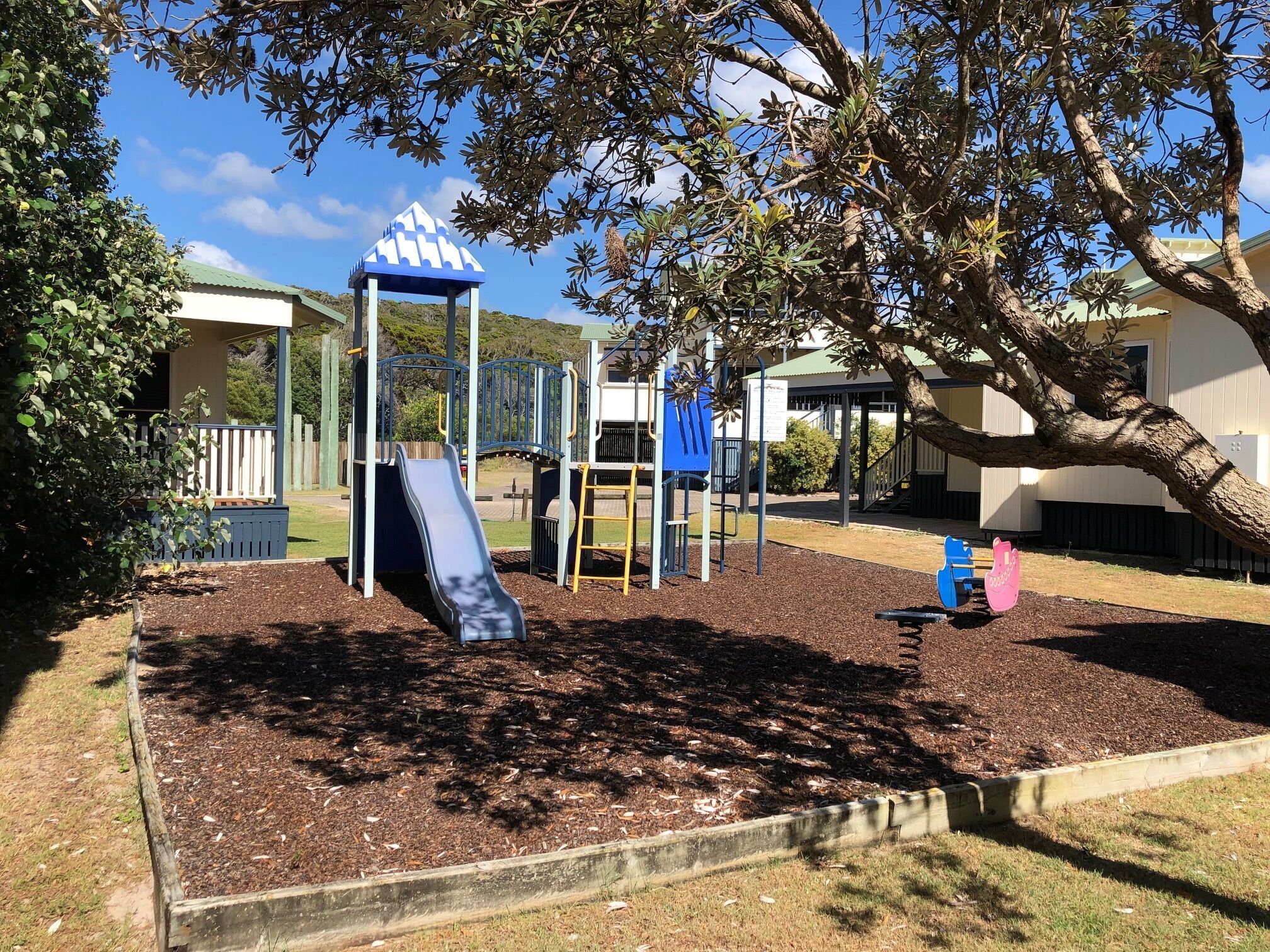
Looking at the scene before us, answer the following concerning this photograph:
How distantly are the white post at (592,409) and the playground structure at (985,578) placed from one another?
17.3ft

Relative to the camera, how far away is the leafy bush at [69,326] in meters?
6.15

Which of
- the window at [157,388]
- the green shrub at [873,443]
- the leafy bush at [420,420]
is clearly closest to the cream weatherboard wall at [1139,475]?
the green shrub at [873,443]

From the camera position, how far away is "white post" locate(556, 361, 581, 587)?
11.5 metres

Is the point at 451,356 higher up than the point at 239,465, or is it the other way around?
the point at 451,356

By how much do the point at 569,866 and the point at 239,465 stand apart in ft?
34.9

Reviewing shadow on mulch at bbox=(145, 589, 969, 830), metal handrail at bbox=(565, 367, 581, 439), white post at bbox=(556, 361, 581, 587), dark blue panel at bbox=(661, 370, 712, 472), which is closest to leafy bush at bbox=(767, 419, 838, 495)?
dark blue panel at bbox=(661, 370, 712, 472)

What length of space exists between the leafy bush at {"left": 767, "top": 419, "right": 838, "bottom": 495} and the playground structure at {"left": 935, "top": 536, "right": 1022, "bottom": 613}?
22227mm

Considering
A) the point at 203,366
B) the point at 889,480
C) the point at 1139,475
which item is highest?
the point at 203,366

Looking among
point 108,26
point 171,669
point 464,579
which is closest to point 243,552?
point 464,579

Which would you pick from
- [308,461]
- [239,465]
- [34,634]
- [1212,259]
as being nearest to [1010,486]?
[1212,259]

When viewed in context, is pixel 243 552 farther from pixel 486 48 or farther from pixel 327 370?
pixel 327 370

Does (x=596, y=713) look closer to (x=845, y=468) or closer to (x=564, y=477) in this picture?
(x=564, y=477)

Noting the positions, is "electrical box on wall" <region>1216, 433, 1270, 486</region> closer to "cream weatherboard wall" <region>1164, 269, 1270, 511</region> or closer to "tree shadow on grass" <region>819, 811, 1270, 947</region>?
"cream weatherboard wall" <region>1164, 269, 1270, 511</region>

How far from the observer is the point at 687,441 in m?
12.0
